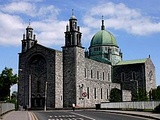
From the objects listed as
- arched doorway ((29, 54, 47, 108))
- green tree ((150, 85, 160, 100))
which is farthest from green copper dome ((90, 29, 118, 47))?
arched doorway ((29, 54, 47, 108))

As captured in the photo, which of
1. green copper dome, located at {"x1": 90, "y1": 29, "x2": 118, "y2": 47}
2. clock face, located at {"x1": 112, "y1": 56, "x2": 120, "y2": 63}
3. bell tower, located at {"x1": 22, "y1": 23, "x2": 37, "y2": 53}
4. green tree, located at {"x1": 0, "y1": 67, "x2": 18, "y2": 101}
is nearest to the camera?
green tree, located at {"x1": 0, "y1": 67, "x2": 18, "y2": 101}

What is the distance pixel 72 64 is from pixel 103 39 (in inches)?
1330

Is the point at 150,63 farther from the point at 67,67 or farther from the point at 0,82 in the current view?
the point at 0,82

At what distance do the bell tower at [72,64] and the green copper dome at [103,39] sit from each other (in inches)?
1148

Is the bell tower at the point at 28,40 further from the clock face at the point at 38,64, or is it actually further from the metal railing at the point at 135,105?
the metal railing at the point at 135,105

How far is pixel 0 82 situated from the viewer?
175ft

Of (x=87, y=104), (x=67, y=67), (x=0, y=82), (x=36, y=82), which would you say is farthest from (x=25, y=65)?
(x=0, y=82)

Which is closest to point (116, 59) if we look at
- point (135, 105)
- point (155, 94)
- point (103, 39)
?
point (103, 39)

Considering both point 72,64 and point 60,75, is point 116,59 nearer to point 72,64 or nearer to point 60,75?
point 72,64

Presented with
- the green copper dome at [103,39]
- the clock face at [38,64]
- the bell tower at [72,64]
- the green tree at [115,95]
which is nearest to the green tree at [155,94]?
the green tree at [115,95]

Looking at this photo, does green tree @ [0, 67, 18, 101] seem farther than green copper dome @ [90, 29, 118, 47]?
No

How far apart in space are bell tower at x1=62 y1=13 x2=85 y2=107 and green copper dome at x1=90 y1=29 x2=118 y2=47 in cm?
2916

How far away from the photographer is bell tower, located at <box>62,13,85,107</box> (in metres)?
74.4

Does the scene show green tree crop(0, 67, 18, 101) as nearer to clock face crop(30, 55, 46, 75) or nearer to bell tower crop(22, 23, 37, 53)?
clock face crop(30, 55, 46, 75)
